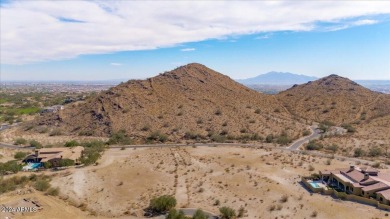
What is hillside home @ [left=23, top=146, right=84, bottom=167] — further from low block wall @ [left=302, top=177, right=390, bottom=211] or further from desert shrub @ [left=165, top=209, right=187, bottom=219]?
low block wall @ [left=302, top=177, right=390, bottom=211]

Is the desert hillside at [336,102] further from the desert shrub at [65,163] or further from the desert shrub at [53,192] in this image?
the desert shrub at [53,192]

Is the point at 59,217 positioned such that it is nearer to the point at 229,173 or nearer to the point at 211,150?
the point at 229,173

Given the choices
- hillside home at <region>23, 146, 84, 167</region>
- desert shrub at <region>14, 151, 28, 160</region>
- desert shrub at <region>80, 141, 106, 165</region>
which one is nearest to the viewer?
hillside home at <region>23, 146, 84, 167</region>

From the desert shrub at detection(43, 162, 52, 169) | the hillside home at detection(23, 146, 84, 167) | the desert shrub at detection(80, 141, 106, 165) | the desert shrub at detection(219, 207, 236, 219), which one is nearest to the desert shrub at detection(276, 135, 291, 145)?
the desert shrub at detection(80, 141, 106, 165)

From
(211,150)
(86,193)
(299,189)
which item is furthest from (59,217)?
(211,150)

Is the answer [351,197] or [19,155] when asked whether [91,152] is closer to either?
[19,155]

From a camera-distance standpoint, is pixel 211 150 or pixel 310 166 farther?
pixel 211 150

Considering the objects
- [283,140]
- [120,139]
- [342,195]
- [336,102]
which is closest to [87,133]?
[120,139]
